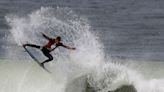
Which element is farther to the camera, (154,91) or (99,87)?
(154,91)

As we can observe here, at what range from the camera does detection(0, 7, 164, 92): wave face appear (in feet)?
70.3

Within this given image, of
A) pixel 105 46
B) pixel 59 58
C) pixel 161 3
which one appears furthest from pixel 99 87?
pixel 161 3

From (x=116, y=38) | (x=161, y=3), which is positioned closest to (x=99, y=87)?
(x=116, y=38)

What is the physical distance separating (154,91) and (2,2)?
31.9 metres

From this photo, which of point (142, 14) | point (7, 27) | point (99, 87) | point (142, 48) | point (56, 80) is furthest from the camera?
point (142, 14)

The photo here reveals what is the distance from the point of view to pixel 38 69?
29.2 meters

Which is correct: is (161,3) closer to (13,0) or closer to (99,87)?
(13,0)

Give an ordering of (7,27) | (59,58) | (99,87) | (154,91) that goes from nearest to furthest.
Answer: (99,87)
(154,91)
(59,58)
(7,27)

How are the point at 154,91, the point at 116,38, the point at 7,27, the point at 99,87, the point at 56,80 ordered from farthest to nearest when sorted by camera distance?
the point at 7,27
the point at 116,38
the point at 56,80
the point at 154,91
the point at 99,87

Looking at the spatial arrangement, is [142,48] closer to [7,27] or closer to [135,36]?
[135,36]

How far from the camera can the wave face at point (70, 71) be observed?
2144 cm

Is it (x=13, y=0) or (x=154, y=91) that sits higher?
(x=154, y=91)

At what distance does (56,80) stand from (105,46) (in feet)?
33.3

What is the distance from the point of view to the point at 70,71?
2456 centimetres
